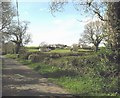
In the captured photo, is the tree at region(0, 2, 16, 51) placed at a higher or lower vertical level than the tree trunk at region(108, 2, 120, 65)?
higher

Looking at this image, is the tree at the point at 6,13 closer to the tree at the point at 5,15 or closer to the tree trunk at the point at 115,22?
the tree at the point at 5,15

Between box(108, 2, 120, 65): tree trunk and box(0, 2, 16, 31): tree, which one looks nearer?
box(108, 2, 120, 65): tree trunk

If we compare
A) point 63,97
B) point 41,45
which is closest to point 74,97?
point 63,97

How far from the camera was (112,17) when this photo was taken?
53.1 feet

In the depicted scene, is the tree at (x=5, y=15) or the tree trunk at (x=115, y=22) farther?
the tree at (x=5, y=15)

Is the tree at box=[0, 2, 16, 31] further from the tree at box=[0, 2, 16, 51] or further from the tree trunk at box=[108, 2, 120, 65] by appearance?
the tree trunk at box=[108, 2, 120, 65]

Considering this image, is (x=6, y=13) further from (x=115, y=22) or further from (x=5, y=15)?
(x=115, y=22)

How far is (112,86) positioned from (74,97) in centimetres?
244

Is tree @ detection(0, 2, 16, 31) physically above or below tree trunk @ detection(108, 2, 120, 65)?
above

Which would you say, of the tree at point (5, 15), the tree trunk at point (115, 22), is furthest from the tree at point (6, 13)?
the tree trunk at point (115, 22)

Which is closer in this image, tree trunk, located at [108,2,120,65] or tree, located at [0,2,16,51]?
tree trunk, located at [108,2,120,65]

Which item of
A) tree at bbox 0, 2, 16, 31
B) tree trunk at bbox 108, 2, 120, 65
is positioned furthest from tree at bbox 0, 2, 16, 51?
tree trunk at bbox 108, 2, 120, 65

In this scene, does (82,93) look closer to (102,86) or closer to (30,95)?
(102,86)

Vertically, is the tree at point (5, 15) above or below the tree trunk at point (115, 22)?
above
